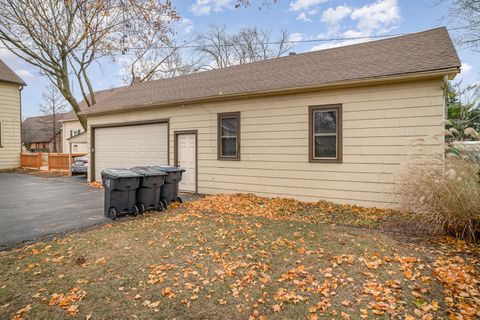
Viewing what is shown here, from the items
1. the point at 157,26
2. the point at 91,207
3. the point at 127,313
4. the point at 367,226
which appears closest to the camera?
the point at 127,313

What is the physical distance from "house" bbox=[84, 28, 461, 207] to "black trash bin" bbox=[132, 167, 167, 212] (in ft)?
8.71

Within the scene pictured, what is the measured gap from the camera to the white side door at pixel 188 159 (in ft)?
34.0

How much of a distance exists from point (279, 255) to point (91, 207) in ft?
19.9

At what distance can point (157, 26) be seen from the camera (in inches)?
264

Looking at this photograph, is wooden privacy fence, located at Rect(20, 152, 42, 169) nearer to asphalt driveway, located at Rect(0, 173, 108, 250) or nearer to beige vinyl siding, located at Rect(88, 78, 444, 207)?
asphalt driveway, located at Rect(0, 173, 108, 250)

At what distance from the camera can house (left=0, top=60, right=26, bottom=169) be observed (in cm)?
1797

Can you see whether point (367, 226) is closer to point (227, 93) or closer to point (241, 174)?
point (241, 174)

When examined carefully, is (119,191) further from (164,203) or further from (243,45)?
(243,45)

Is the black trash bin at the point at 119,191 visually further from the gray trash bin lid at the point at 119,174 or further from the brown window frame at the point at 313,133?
the brown window frame at the point at 313,133

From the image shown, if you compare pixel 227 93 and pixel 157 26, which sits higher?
pixel 157 26

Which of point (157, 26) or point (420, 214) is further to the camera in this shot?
point (157, 26)

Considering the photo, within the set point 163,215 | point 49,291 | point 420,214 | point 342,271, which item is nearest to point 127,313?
point 49,291

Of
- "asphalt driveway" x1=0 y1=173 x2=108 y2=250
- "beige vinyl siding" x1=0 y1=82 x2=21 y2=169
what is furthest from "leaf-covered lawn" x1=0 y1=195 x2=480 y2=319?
"beige vinyl siding" x1=0 y1=82 x2=21 y2=169

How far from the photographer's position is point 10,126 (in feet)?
60.2
